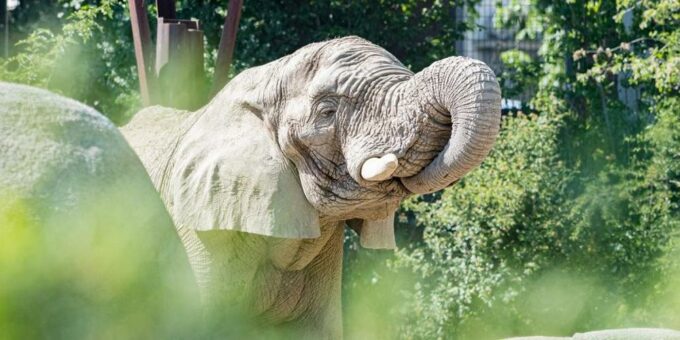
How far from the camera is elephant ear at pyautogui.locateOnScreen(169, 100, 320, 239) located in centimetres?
500

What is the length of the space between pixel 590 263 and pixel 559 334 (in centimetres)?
47

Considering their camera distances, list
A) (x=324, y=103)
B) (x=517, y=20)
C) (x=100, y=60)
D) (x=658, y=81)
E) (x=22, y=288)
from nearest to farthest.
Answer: (x=22, y=288) → (x=324, y=103) → (x=658, y=81) → (x=100, y=60) → (x=517, y=20)

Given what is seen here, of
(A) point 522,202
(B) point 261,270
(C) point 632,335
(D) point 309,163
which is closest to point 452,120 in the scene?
(D) point 309,163

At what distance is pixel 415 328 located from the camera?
8.95 m

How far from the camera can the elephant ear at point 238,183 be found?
5.00 metres

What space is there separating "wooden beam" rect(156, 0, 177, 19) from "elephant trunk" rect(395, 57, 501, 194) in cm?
300

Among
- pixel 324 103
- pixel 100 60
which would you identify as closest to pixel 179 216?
pixel 324 103

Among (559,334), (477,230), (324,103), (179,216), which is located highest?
(324,103)

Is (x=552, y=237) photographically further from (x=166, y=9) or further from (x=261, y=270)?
(x=261, y=270)

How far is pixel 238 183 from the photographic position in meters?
5.10

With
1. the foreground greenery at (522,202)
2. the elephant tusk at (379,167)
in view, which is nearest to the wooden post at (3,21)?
the foreground greenery at (522,202)

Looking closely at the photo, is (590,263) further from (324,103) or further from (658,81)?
(324,103)

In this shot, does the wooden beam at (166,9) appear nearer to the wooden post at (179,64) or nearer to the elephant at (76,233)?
the wooden post at (179,64)

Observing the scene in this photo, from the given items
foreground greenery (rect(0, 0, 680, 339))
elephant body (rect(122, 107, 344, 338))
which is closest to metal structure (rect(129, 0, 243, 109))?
foreground greenery (rect(0, 0, 680, 339))
